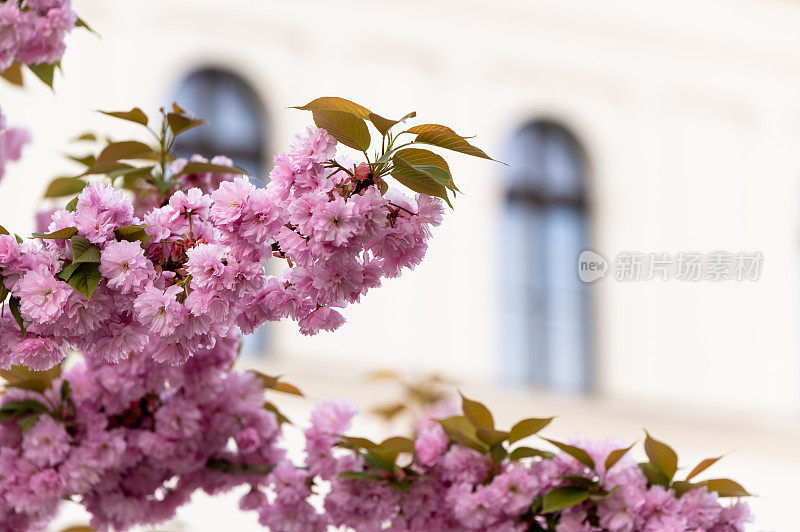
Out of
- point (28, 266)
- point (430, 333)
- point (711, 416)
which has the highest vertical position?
point (28, 266)

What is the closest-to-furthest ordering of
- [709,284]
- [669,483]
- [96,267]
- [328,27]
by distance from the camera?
[96,267] → [669,483] → [328,27] → [709,284]

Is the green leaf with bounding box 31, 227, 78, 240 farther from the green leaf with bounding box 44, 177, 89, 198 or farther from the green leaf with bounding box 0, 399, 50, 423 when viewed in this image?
the green leaf with bounding box 44, 177, 89, 198

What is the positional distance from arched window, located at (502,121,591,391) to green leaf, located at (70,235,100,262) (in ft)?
24.4

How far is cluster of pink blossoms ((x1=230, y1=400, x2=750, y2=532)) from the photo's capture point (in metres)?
1.92

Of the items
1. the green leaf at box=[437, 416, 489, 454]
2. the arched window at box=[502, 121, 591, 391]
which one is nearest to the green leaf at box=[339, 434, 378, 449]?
the green leaf at box=[437, 416, 489, 454]

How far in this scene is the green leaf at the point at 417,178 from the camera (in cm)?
149

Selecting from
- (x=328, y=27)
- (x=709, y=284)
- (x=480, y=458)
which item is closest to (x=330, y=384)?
(x=328, y=27)

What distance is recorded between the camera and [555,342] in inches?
355

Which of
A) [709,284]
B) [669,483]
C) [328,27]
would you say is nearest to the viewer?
[669,483]

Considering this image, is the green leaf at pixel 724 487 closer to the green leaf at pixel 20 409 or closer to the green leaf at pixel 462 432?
the green leaf at pixel 462 432

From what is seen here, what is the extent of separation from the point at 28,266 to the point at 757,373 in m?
8.55

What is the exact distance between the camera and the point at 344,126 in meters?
1.50

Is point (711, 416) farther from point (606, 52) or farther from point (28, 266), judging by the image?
point (28, 266)

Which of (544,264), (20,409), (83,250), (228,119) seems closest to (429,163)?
(83,250)
